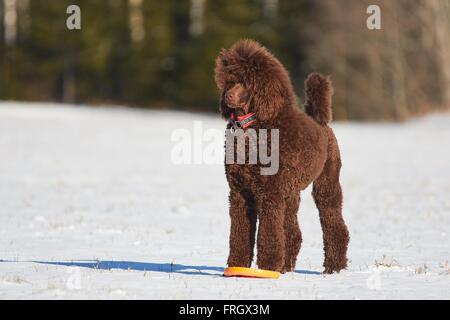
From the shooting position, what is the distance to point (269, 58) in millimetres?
6594

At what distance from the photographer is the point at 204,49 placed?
40281mm

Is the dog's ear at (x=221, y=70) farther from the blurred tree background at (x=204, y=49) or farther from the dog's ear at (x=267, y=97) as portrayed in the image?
the blurred tree background at (x=204, y=49)

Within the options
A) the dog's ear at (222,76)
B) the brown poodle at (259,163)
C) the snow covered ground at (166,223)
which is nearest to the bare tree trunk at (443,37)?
the snow covered ground at (166,223)

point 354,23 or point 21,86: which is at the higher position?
point 354,23

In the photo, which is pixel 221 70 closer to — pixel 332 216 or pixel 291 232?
pixel 291 232

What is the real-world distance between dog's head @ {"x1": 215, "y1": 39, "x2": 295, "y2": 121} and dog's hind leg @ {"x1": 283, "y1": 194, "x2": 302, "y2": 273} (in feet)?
2.68

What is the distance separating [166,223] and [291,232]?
4.42m

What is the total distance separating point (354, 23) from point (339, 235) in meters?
34.1

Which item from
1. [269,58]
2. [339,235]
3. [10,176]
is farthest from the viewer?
[10,176]

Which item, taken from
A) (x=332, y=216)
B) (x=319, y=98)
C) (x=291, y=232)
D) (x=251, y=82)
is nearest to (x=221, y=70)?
(x=251, y=82)

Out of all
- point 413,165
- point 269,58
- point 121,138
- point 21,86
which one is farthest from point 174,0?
point 269,58

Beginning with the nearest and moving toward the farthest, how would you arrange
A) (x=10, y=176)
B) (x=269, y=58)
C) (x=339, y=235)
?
(x=269, y=58) → (x=339, y=235) → (x=10, y=176)

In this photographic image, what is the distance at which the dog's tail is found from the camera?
7289mm
